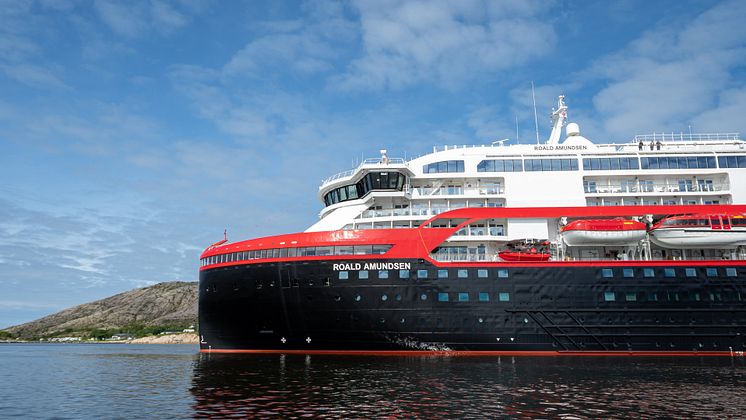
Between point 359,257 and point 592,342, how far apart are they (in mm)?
12667

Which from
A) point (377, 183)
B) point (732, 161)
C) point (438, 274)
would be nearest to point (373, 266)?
point (438, 274)

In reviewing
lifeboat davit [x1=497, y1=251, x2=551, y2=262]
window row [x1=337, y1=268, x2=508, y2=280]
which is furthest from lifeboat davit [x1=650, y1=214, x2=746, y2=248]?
window row [x1=337, y1=268, x2=508, y2=280]

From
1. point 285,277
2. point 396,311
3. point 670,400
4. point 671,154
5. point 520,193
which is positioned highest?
point 671,154

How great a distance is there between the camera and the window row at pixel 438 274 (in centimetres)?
2717

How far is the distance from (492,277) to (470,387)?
1021 centimetres

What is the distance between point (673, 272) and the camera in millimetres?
27547

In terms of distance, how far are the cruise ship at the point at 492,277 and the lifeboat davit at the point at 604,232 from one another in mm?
63

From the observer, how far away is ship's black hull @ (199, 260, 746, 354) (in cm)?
2680

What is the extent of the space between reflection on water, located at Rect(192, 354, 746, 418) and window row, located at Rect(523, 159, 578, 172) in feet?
37.3

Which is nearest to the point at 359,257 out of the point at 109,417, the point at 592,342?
the point at 592,342

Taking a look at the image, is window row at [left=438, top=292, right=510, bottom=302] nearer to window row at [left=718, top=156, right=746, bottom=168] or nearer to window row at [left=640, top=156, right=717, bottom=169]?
window row at [left=640, top=156, right=717, bottom=169]

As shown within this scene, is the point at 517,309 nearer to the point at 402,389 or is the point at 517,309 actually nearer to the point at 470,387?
the point at 470,387

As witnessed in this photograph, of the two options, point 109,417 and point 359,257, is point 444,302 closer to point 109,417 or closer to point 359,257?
point 359,257

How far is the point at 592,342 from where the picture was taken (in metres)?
26.8
